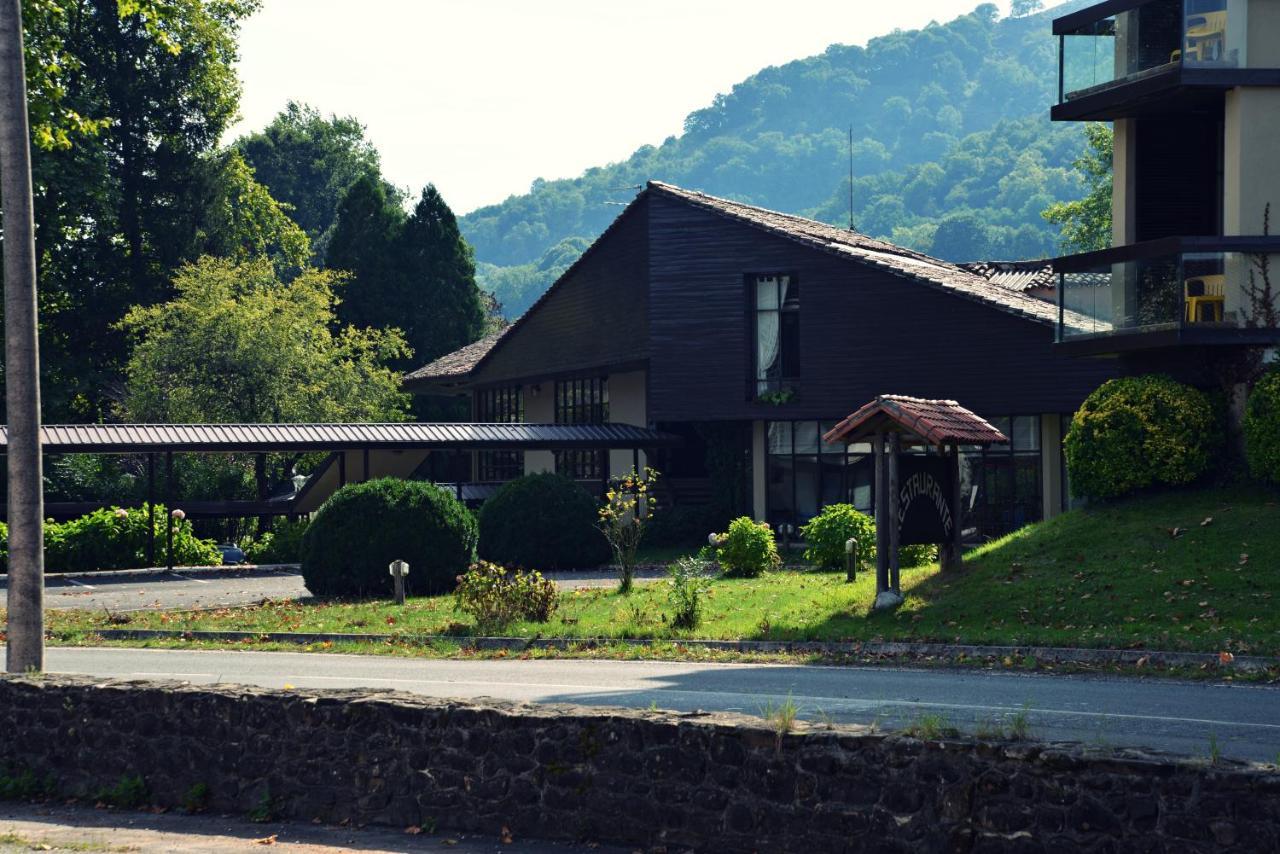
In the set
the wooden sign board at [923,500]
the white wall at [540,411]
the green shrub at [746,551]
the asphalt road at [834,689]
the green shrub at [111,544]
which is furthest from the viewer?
the white wall at [540,411]

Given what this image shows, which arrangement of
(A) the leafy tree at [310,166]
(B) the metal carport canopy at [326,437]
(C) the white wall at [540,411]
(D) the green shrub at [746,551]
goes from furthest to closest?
(A) the leafy tree at [310,166]
(C) the white wall at [540,411]
(B) the metal carport canopy at [326,437]
(D) the green shrub at [746,551]

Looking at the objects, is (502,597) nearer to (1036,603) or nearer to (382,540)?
(382,540)

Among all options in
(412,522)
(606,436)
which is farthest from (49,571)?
(606,436)

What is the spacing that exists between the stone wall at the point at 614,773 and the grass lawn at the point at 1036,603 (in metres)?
10.2

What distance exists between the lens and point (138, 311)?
5784 centimetres

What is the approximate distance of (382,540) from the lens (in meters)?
28.5

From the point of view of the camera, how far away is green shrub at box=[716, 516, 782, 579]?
30953mm

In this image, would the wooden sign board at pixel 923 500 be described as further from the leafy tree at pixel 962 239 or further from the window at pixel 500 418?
the leafy tree at pixel 962 239

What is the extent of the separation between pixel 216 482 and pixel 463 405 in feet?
71.6

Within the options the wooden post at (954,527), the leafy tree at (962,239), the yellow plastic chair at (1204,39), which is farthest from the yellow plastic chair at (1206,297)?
the leafy tree at (962,239)

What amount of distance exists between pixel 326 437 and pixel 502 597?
1817 centimetres

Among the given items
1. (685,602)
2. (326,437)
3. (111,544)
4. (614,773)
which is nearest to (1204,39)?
(685,602)

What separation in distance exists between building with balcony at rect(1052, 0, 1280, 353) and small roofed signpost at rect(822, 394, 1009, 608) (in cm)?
458

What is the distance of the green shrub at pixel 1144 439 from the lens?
2536 cm
